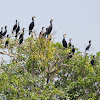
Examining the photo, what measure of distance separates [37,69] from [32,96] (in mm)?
3755

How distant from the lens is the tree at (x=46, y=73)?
771 inches

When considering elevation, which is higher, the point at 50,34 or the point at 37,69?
the point at 50,34

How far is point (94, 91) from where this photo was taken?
69.1ft

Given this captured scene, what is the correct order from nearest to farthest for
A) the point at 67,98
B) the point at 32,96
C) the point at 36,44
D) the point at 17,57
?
1. the point at 32,96
2. the point at 67,98
3. the point at 36,44
4. the point at 17,57

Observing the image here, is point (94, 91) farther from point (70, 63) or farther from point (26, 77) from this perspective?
point (26, 77)

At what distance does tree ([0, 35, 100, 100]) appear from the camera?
64.3 ft

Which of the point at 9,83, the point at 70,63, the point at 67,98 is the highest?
the point at 70,63

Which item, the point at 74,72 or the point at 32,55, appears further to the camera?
the point at 74,72

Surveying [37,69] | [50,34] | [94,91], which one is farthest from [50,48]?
[94,91]

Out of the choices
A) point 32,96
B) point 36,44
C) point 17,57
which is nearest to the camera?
point 32,96

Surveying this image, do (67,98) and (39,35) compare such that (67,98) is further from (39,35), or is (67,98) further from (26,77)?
(39,35)

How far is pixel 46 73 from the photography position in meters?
21.3

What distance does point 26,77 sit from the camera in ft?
65.7

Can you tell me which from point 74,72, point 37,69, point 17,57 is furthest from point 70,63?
point 17,57
